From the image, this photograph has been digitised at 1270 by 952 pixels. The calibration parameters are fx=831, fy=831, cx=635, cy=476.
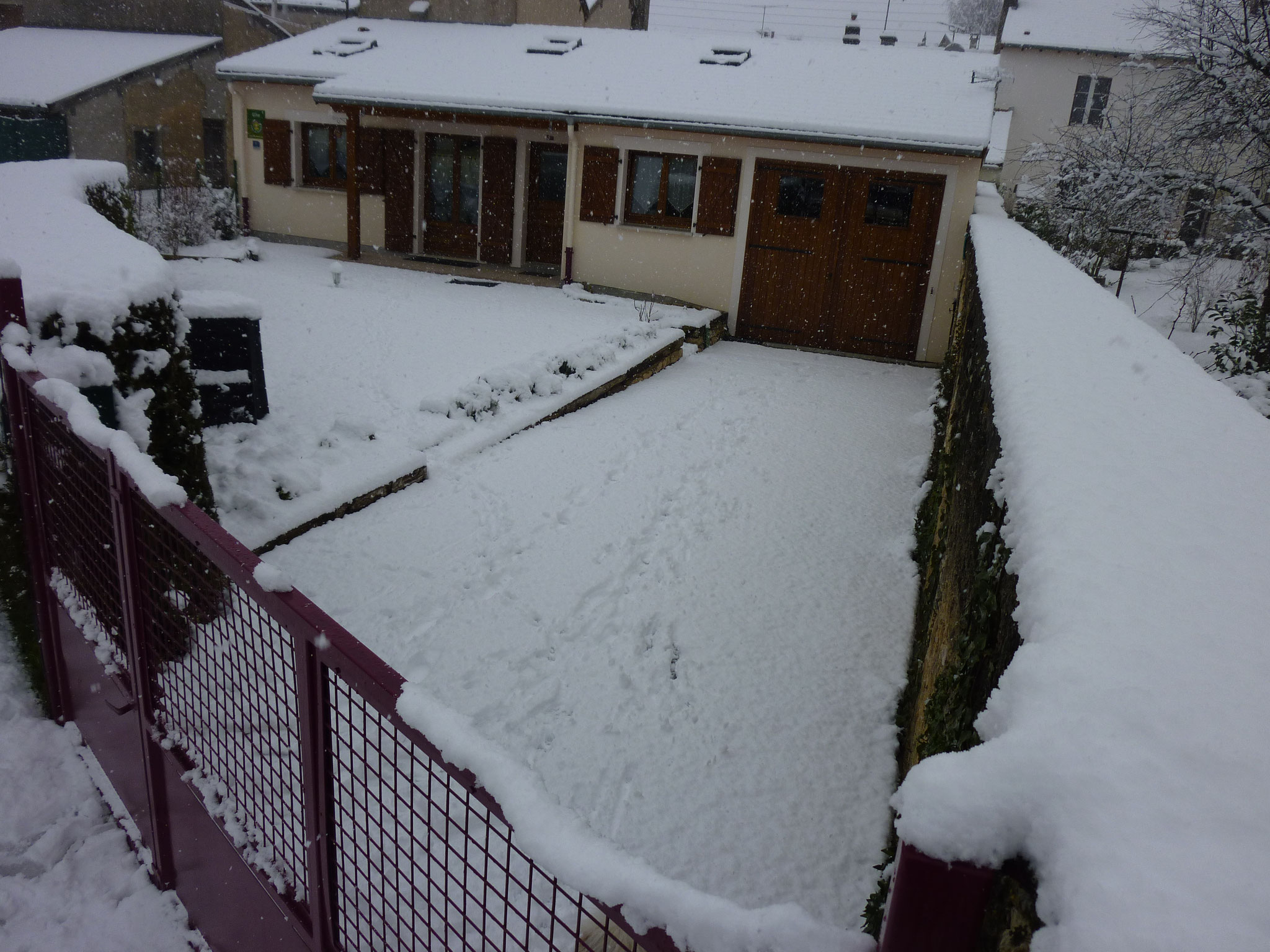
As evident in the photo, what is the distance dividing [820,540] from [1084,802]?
4734mm

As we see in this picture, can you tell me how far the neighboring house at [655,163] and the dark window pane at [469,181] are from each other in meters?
0.03

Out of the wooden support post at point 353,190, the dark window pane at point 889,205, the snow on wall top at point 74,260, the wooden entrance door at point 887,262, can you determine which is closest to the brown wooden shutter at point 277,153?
the wooden support post at point 353,190

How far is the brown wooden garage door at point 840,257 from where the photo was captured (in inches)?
452

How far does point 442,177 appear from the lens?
1488 cm

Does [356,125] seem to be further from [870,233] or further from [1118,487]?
[1118,487]

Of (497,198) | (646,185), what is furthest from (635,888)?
(497,198)

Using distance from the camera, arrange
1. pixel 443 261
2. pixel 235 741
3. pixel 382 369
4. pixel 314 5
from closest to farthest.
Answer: pixel 235 741 → pixel 382 369 → pixel 443 261 → pixel 314 5

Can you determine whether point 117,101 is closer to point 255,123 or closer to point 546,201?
point 255,123

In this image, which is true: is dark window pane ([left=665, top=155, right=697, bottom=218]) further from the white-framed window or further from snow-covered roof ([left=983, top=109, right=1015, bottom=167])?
the white-framed window

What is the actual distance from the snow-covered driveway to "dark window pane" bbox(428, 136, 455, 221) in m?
9.19

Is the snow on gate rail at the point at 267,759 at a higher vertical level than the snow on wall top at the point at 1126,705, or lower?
lower

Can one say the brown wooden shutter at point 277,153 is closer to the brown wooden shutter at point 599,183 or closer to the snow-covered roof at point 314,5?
the brown wooden shutter at point 599,183

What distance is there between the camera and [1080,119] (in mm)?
26766

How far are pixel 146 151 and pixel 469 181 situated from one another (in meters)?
13.5
